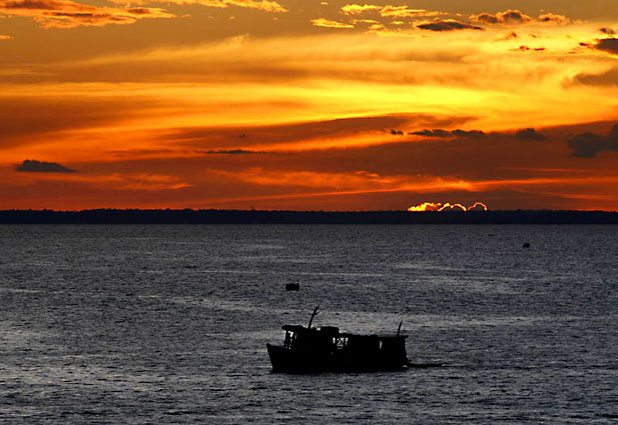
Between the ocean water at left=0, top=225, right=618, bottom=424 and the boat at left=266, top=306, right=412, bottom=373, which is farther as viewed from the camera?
the boat at left=266, top=306, right=412, bottom=373

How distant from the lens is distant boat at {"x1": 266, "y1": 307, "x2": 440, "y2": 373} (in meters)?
81.1

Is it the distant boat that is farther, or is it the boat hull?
the boat hull

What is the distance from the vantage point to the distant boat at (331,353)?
8106 centimetres

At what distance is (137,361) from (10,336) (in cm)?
2393

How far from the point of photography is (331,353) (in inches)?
3231

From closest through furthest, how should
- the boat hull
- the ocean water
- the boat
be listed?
the ocean water
the boat
the boat hull

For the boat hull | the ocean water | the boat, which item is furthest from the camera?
the boat hull

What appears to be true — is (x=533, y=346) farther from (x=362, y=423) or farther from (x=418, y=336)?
(x=362, y=423)

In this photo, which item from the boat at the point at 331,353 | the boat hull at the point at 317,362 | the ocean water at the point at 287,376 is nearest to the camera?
the ocean water at the point at 287,376

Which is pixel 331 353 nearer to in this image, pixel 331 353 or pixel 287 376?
pixel 331 353

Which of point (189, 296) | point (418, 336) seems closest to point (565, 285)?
point (189, 296)

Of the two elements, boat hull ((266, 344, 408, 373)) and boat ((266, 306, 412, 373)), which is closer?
boat ((266, 306, 412, 373))

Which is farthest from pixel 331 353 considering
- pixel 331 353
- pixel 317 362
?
pixel 317 362

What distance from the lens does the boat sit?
81062 millimetres
